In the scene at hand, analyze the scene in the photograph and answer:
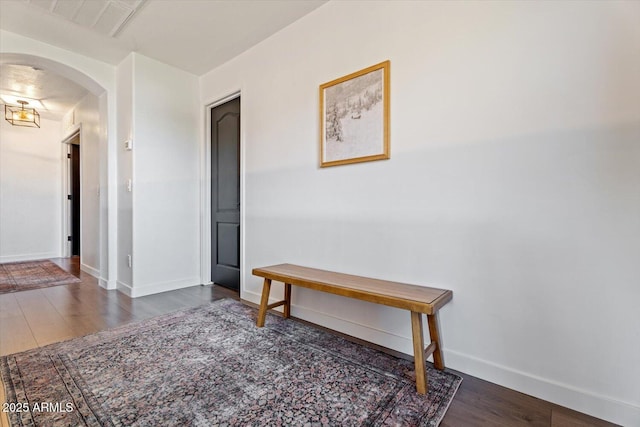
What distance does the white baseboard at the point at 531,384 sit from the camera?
126cm

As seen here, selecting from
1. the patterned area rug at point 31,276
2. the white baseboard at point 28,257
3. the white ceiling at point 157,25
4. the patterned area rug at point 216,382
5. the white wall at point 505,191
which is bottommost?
the patterned area rug at point 216,382

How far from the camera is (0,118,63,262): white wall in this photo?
16.9 ft

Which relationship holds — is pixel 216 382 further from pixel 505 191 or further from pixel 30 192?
pixel 30 192

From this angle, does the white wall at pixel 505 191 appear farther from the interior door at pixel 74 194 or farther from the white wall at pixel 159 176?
the interior door at pixel 74 194

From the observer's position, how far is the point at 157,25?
260 cm

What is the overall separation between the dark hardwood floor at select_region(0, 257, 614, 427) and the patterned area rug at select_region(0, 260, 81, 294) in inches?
7.9

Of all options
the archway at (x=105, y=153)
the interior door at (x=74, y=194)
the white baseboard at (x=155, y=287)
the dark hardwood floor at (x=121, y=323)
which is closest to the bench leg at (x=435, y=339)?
the dark hardwood floor at (x=121, y=323)

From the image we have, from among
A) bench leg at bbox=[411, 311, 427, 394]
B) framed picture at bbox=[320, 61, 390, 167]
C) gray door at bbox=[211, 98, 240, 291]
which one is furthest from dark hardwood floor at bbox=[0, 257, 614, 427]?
framed picture at bbox=[320, 61, 390, 167]

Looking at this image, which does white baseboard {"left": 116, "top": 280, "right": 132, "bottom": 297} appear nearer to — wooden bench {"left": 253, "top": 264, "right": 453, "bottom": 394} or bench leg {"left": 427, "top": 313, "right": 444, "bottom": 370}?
wooden bench {"left": 253, "top": 264, "right": 453, "bottom": 394}

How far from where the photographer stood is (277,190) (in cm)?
268

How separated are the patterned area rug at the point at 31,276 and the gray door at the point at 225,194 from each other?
78.3 inches

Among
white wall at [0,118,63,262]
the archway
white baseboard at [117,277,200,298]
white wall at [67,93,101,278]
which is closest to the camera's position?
white baseboard at [117,277,200,298]

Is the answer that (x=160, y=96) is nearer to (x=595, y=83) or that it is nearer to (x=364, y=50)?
(x=364, y=50)

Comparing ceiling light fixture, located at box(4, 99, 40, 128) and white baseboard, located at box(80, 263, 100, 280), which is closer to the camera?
white baseboard, located at box(80, 263, 100, 280)
